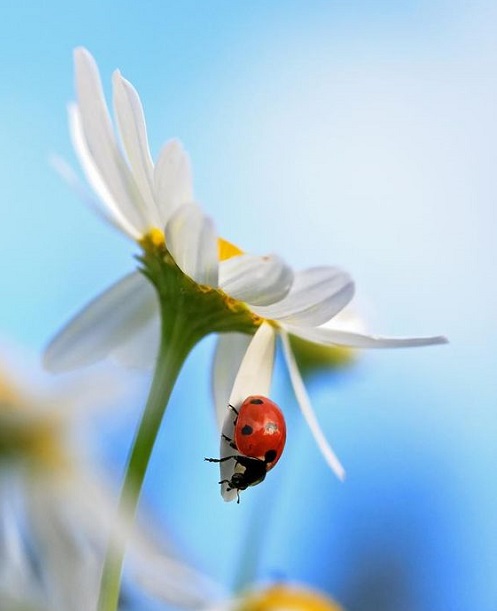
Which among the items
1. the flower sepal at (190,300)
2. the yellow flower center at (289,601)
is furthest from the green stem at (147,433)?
the yellow flower center at (289,601)

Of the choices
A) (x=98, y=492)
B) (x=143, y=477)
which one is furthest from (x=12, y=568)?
(x=98, y=492)

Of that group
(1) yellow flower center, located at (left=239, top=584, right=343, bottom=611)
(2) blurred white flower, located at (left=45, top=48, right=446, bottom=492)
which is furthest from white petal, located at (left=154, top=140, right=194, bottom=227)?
(1) yellow flower center, located at (left=239, top=584, right=343, bottom=611)

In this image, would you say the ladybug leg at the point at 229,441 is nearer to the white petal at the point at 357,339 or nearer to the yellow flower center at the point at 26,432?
the white petal at the point at 357,339

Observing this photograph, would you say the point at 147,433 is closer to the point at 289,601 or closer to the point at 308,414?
the point at 308,414

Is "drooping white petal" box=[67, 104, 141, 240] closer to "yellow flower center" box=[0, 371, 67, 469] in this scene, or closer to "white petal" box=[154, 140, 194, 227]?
"white petal" box=[154, 140, 194, 227]

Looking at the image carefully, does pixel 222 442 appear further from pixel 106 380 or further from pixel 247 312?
pixel 106 380

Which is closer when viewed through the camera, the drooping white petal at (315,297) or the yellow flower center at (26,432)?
the drooping white petal at (315,297)

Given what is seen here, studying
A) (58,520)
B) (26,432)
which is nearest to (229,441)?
(58,520)
